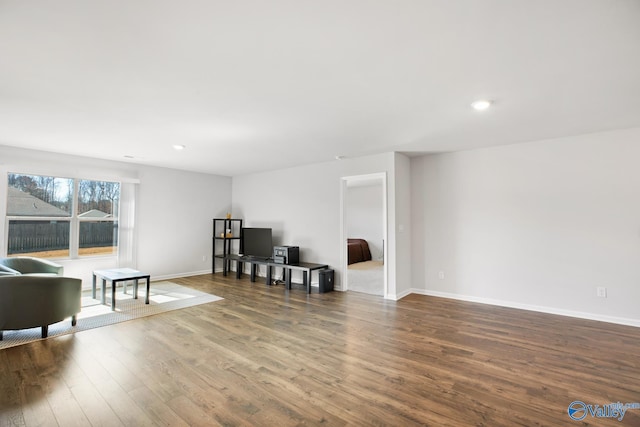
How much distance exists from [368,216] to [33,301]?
7979 millimetres

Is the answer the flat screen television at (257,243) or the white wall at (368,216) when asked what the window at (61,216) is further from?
the white wall at (368,216)

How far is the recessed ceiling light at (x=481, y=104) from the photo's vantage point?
2.83 m

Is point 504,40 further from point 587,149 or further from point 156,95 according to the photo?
point 587,149

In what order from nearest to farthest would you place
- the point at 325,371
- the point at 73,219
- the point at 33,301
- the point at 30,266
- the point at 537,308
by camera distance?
the point at 325,371
the point at 33,301
the point at 537,308
the point at 30,266
the point at 73,219

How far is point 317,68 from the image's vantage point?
2.26 m

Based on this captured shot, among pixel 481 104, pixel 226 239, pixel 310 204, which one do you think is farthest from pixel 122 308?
pixel 481 104

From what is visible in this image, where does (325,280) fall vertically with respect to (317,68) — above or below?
below

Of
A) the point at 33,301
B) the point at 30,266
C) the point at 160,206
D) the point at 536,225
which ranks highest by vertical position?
the point at 160,206

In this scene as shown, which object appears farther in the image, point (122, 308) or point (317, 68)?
point (122, 308)

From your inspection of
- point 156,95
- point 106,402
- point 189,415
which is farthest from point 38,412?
point 156,95

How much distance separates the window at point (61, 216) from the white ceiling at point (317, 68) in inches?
52.3

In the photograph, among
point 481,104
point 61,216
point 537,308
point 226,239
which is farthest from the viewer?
point 226,239

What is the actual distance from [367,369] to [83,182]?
5813 mm

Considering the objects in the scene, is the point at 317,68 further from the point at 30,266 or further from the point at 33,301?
the point at 30,266
